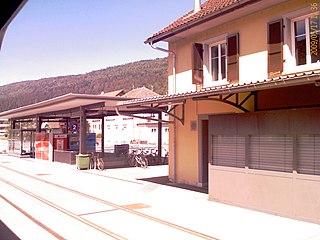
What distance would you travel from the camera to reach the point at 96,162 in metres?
21.7

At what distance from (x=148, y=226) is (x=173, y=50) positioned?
8.87 m

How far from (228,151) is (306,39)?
13.1 feet

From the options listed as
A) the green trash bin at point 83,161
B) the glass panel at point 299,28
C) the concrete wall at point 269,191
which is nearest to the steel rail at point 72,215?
the concrete wall at point 269,191

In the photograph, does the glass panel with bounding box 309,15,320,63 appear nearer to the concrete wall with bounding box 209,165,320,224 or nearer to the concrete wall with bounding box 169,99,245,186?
the concrete wall with bounding box 209,165,320,224

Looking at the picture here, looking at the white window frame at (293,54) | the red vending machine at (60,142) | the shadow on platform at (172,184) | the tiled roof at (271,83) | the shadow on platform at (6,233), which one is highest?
the white window frame at (293,54)

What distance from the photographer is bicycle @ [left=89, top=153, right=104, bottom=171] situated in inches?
829

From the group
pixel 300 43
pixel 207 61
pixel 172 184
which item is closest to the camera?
pixel 300 43

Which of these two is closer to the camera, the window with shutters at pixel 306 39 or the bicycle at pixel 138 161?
the window with shutters at pixel 306 39

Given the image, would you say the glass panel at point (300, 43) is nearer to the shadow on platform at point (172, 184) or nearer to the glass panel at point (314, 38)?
the glass panel at point (314, 38)

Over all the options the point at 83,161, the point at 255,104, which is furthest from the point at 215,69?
the point at 83,161

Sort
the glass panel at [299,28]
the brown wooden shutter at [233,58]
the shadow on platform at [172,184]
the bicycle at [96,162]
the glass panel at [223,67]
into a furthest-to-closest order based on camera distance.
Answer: the bicycle at [96,162] < the shadow on platform at [172,184] < the glass panel at [223,67] < the brown wooden shutter at [233,58] < the glass panel at [299,28]

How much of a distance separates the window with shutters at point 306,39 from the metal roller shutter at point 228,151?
2.94 meters

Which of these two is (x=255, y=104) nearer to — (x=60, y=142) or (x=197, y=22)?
(x=197, y=22)

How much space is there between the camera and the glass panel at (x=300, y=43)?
33.7 feet
